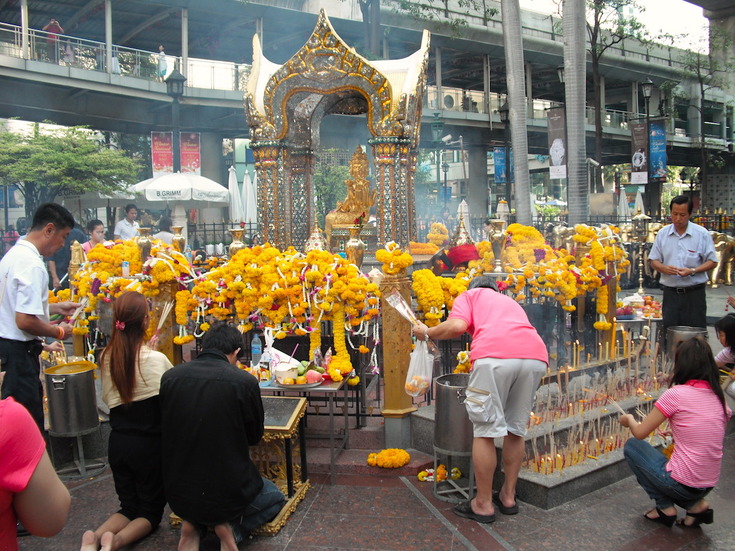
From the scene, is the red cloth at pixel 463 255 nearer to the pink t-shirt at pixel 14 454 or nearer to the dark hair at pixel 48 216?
the dark hair at pixel 48 216

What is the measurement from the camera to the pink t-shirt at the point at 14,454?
89.7 inches

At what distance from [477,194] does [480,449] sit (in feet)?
101

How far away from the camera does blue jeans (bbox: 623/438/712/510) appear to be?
14.2 ft

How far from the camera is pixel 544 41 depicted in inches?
1267

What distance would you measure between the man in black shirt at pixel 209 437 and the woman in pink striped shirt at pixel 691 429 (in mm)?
2567

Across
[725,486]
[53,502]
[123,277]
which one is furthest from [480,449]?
[123,277]

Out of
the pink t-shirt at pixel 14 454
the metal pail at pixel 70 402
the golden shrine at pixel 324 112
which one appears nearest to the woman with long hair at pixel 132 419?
the metal pail at pixel 70 402

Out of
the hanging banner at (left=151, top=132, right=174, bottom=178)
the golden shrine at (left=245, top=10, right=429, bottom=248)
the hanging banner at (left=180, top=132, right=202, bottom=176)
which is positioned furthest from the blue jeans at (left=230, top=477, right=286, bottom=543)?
the hanging banner at (left=151, top=132, right=174, bottom=178)

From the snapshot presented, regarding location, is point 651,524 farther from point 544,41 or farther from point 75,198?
point 544,41

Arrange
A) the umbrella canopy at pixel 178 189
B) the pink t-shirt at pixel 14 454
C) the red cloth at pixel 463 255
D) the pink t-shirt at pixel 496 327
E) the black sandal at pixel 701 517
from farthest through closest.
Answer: the umbrella canopy at pixel 178 189 → the red cloth at pixel 463 255 → the pink t-shirt at pixel 496 327 → the black sandal at pixel 701 517 → the pink t-shirt at pixel 14 454

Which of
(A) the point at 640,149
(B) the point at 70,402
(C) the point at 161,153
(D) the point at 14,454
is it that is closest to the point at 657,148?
(A) the point at 640,149

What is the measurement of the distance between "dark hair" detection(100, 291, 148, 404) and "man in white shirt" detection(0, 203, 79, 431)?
2.72 ft

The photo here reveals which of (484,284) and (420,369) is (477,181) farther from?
(484,284)

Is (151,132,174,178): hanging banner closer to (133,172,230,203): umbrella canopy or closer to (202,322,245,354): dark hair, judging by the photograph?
(133,172,230,203): umbrella canopy
